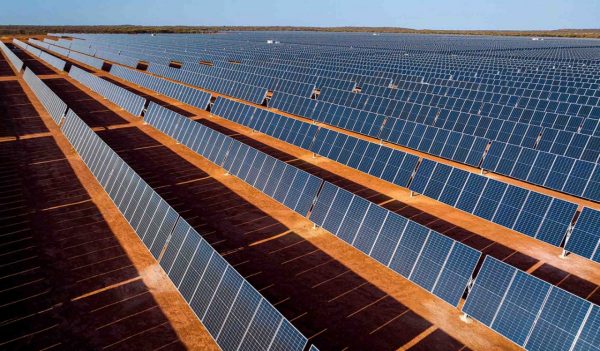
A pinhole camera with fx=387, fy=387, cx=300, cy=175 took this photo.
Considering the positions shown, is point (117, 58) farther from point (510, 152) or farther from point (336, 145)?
point (510, 152)

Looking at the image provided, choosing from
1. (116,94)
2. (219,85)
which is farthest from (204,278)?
(219,85)

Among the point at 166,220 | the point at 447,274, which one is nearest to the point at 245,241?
the point at 166,220

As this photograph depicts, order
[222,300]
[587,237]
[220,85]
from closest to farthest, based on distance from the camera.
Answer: [222,300] → [587,237] → [220,85]

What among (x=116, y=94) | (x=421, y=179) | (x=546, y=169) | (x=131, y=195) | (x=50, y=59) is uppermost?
(x=546, y=169)

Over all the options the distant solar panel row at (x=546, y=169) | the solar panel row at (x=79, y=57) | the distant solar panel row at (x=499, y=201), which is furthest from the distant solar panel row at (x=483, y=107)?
the solar panel row at (x=79, y=57)

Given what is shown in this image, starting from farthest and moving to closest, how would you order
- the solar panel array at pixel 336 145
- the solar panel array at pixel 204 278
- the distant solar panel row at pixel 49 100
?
the distant solar panel row at pixel 49 100, the solar panel array at pixel 336 145, the solar panel array at pixel 204 278

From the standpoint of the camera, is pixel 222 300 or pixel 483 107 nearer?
pixel 222 300

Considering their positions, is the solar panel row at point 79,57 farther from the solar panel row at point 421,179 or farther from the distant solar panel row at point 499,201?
the distant solar panel row at point 499,201

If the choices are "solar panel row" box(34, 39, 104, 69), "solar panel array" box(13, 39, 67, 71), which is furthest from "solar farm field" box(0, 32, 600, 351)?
"solar panel row" box(34, 39, 104, 69)
